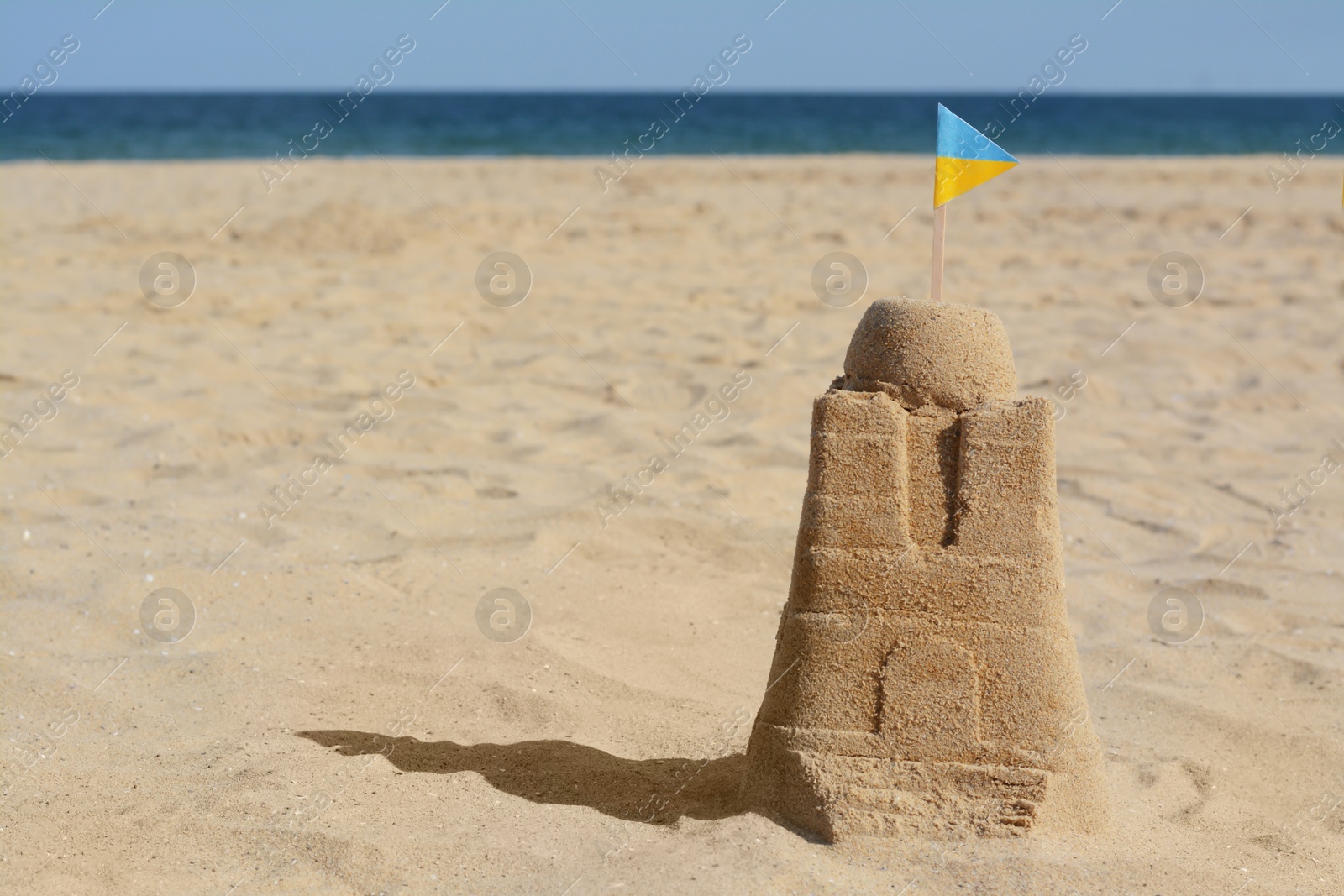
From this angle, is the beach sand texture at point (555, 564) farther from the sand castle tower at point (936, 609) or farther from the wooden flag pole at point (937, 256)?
the wooden flag pole at point (937, 256)

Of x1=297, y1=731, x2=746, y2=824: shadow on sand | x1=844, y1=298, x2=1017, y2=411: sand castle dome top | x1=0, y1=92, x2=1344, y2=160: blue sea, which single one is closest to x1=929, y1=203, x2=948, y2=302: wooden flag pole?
x1=844, y1=298, x2=1017, y2=411: sand castle dome top

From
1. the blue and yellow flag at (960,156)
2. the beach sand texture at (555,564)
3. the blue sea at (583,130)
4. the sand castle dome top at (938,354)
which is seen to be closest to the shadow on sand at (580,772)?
the beach sand texture at (555,564)

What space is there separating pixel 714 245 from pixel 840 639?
30.2 ft

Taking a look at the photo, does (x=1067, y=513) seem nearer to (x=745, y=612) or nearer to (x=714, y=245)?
(x=745, y=612)

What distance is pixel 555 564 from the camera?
4.64 metres

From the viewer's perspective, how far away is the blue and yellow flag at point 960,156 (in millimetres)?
2797

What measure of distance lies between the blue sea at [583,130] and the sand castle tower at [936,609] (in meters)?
13.7

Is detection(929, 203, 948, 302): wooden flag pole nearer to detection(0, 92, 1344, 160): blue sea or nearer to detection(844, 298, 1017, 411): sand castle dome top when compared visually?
detection(844, 298, 1017, 411): sand castle dome top

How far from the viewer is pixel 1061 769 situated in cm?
272

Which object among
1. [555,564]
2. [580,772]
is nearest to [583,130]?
[555,564]

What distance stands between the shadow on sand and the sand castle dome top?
99cm

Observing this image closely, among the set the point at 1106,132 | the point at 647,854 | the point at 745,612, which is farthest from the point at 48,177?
the point at 1106,132

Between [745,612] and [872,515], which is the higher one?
[872,515]

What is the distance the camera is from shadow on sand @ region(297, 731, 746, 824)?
2.98 m
